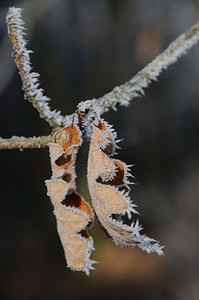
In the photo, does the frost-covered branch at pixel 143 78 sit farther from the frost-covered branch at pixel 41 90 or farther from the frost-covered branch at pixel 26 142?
the frost-covered branch at pixel 26 142

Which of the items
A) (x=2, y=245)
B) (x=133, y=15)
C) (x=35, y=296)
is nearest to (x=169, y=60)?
(x=35, y=296)

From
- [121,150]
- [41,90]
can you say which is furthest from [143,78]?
[121,150]

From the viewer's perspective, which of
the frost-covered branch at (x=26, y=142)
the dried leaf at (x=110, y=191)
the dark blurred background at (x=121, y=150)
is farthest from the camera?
the dark blurred background at (x=121, y=150)

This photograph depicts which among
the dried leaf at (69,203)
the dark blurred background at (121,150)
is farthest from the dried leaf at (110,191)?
the dark blurred background at (121,150)

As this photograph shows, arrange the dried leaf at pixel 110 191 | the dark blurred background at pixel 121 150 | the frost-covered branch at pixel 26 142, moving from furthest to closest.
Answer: the dark blurred background at pixel 121 150 → the frost-covered branch at pixel 26 142 → the dried leaf at pixel 110 191

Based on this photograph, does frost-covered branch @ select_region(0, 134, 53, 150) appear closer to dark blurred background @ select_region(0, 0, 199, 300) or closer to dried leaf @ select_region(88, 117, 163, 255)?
dried leaf @ select_region(88, 117, 163, 255)

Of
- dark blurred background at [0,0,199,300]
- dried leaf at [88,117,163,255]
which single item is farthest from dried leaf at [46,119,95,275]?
dark blurred background at [0,0,199,300]

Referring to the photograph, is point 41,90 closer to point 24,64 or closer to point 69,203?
point 24,64

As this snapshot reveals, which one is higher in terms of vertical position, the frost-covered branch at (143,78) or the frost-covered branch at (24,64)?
the frost-covered branch at (143,78)
